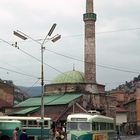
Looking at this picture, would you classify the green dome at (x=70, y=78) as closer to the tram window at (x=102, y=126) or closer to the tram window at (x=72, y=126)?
the tram window at (x=102, y=126)

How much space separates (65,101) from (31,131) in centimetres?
2174

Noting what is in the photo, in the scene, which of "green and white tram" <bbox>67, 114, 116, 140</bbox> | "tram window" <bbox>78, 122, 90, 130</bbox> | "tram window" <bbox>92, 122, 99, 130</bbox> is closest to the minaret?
"green and white tram" <bbox>67, 114, 116, 140</bbox>

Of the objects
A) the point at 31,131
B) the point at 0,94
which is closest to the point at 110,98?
the point at 0,94

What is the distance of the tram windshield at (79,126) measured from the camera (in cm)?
2891

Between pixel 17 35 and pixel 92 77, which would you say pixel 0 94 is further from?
pixel 17 35

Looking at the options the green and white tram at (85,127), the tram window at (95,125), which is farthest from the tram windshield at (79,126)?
the tram window at (95,125)

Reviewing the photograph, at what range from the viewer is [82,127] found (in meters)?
29.1

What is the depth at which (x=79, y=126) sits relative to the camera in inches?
1156

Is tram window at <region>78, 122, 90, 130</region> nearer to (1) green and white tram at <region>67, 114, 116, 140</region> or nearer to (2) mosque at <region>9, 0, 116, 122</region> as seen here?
(1) green and white tram at <region>67, 114, 116, 140</region>

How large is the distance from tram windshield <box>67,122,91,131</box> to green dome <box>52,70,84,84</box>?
41209 mm

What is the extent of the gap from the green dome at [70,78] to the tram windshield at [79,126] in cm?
4121

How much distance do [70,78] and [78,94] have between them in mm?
9144

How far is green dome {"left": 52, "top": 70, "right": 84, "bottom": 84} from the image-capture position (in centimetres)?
7181

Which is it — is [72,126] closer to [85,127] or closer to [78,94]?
[85,127]
